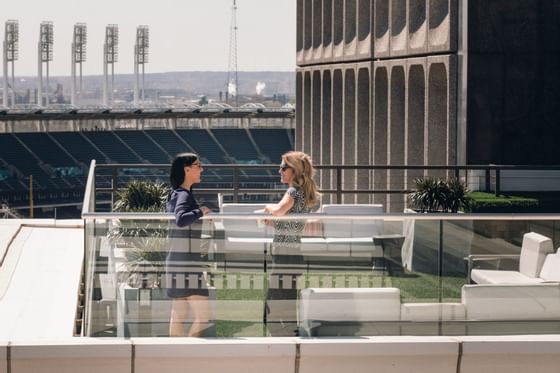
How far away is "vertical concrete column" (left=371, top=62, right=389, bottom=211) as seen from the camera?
30917mm

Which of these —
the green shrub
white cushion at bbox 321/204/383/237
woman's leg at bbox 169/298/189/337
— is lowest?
woman's leg at bbox 169/298/189/337

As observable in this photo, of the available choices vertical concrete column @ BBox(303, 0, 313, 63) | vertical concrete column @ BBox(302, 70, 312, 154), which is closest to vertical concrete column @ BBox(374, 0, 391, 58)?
vertical concrete column @ BBox(303, 0, 313, 63)

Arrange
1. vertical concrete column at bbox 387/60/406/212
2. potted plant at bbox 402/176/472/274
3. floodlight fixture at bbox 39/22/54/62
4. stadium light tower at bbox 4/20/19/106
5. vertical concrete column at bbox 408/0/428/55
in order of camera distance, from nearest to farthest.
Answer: potted plant at bbox 402/176/472/274, vertical concrete column at bbox 408/0/428/55, vertical concrete column at bbox 387/60/406/212, stadium light tower at bbox 4/20/19/106, floodlight fixture at bbox 39/22/54/62

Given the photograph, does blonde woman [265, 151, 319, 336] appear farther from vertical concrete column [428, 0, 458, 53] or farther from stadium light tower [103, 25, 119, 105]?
stadium light tower [103, 25, 119, 105]

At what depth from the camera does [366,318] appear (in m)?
7.20

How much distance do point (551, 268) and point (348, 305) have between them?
125cm

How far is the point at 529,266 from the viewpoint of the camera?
25.0 feet

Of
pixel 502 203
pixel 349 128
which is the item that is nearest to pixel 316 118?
pixel 349 128

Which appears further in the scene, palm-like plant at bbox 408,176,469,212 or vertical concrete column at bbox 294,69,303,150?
vertical concrete column at bbox 294,69,303,150

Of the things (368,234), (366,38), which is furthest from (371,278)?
(366,38)

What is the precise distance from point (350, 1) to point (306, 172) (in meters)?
28.0

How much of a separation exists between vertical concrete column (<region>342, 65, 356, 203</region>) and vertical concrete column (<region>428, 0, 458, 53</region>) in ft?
25.1

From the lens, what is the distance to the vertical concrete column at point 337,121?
3633cm

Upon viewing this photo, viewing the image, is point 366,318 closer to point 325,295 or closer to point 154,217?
point 325,295
